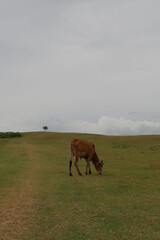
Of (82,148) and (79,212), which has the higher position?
(82,148)

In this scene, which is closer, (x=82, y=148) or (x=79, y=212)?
(x=79, y=212)

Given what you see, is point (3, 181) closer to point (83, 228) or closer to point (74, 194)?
point (74, 194)

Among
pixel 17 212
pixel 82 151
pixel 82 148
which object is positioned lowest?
Result: pixel 17 212

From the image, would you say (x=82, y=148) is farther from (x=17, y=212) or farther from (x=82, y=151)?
(x=17, y=212)

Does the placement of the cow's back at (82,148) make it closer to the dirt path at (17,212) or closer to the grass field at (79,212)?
the grass field at (79,212)

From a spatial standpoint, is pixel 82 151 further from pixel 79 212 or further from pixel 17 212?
pixel 17 212

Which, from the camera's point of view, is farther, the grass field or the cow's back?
the cow's back

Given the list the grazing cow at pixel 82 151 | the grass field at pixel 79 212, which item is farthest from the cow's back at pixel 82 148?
the grass field at pixel 79 212

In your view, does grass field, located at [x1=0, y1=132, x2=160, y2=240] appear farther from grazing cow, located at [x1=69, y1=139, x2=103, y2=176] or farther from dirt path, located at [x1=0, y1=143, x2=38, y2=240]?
grazing cow, located at [x1=69, y1=139, x2=103, y2=176]

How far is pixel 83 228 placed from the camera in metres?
7.42

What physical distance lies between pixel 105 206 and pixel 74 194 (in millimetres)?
2439

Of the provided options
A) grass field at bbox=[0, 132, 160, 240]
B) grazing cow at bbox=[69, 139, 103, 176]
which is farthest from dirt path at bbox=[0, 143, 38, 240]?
grazing cow at bbox=[69, 139, 103, 176]

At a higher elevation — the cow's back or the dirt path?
the cow's back

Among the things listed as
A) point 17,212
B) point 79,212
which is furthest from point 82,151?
point 17,212
